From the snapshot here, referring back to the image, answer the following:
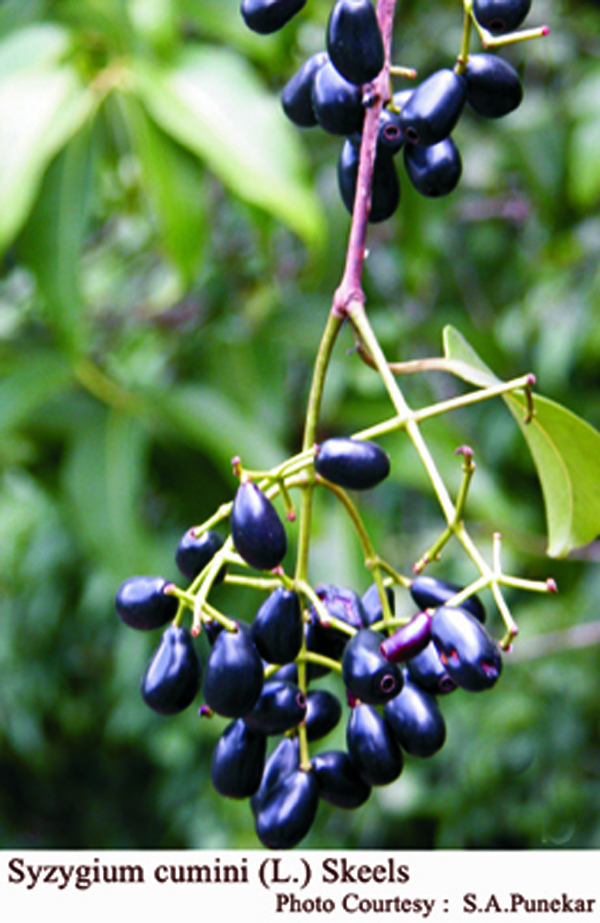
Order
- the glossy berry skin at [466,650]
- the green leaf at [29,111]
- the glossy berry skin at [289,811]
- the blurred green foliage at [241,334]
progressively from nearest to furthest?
1. the glossy berry skin at [466,650]
2. the glossy berry skin at [289,811]
3. the green leaf at [29,111]
4. the blurred green foliage at [241,334]

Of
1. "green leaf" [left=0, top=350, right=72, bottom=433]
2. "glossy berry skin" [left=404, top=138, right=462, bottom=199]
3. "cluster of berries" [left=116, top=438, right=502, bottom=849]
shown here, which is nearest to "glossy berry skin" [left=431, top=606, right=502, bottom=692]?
"cluster of berries" [left=116, top=438, right=502, bottom=849]

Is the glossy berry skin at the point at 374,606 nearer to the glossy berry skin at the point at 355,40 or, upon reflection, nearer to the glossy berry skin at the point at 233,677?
the glossy berry skin at the point at 233,677

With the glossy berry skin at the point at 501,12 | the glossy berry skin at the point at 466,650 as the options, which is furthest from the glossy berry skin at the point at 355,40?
the glossy berry skin at the point at 466,650

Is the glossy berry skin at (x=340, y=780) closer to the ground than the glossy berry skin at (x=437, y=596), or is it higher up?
closer to the ground

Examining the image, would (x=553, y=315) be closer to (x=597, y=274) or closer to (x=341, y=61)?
(x=597, y=274)

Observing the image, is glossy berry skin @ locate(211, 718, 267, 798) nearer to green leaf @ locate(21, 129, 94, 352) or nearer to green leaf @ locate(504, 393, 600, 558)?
green leaf @ locate(504, 393, 600, 558)

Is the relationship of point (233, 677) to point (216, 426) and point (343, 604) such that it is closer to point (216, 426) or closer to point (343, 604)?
point (343, 604)
